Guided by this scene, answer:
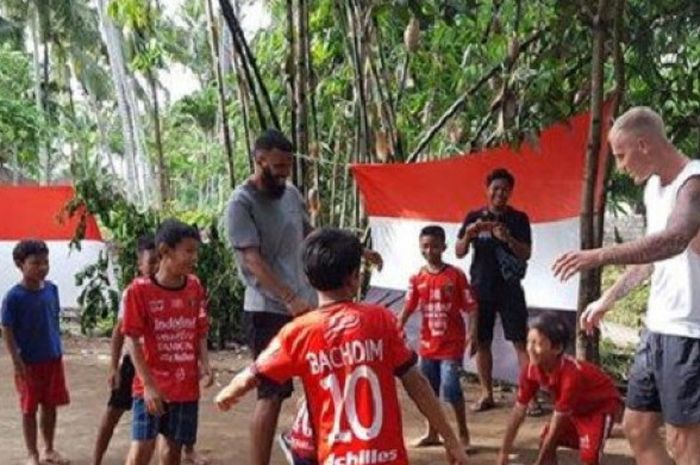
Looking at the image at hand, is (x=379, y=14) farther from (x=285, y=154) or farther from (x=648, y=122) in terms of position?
(x=648, y=122)

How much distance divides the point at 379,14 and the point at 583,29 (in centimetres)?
136

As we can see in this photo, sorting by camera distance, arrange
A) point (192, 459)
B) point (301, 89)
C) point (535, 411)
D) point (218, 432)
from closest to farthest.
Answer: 1. point (192, 459)
2. point (218, 432)
3. point (535, 411)
4. point (301, 89)

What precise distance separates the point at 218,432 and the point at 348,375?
10.8 ft

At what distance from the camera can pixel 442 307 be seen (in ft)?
17.7

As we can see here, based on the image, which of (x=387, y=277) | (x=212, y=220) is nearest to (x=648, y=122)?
(x=387, y=277)

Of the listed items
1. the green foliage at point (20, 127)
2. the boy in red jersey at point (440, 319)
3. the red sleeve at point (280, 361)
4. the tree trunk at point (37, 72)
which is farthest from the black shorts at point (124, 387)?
the tree trunk at point (37, 72)

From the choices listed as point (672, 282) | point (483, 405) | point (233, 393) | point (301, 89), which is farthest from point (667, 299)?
point (301, 89)

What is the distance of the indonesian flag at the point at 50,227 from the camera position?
31.6ft

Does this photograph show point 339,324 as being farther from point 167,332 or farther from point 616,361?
point 616,361

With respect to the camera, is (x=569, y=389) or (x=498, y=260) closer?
(x=569, y=389)

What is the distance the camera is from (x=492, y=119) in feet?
22.5

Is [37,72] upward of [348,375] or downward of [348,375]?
upward

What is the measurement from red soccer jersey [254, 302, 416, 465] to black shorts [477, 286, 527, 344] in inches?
128

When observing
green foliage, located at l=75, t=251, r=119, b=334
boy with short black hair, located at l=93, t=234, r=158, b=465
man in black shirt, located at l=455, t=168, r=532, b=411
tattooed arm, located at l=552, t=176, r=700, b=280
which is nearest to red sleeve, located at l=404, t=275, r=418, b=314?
man in black shirt, located at l=455, t=168, r=532, b=411
